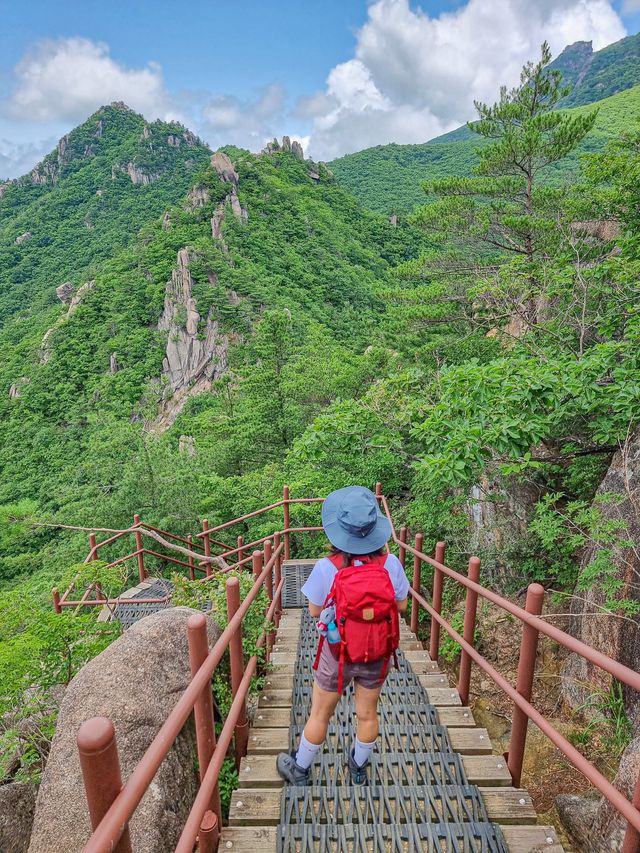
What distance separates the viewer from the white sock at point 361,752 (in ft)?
7.41

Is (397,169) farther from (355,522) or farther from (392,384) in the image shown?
(355,522)

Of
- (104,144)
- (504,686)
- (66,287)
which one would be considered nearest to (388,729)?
(504,686)

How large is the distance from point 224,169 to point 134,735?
211ft

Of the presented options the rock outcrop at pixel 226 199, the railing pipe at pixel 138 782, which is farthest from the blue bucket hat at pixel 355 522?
the rock outcrop at pixel 226 199

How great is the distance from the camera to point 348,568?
2076mm

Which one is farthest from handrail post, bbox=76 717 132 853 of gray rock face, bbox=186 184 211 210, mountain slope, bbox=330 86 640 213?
mountain slope, bbox=330 86 640 213

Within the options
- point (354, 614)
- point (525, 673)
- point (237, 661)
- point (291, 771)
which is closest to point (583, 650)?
point (525, 673)

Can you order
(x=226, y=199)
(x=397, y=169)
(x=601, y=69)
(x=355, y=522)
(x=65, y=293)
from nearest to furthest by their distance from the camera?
(x=355, y=522)
(x=226, y=199)
(x=65, y=293)
(x=397, y=169)
(x=601, y=69)

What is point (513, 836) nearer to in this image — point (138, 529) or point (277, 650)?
point (277, 650)

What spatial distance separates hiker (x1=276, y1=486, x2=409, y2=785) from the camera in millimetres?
2023

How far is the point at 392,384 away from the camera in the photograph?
7.11 m

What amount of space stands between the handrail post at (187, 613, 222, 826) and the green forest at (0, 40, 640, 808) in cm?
270

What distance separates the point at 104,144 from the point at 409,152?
62.9 meters

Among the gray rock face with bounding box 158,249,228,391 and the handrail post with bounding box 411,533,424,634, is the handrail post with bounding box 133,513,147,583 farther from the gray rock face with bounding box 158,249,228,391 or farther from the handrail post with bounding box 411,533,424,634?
the gray rock face with bounding box 158,249,228,391
